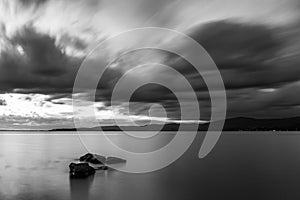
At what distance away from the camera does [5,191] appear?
40469 mm

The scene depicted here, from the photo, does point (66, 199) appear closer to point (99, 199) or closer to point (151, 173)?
point (99, 199)

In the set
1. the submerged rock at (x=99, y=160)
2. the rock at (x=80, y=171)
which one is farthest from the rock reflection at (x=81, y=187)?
the submerged rock at (x=99, y=160)

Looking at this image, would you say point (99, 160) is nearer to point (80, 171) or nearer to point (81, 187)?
point (80, 171)

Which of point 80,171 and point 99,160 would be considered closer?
point 80,171

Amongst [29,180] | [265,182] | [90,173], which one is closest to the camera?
[265,182]

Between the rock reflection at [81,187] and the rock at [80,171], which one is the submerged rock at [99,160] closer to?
the rock at [80,171]

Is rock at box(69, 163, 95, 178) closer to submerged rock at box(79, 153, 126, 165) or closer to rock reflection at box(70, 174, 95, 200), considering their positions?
rock reflection at box(70, 174, 95, 200)

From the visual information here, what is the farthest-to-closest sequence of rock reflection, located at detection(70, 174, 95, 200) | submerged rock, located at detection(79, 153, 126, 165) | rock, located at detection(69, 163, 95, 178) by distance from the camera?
submerged rock, located at detection(79, 153, 126, 165) < rock, located at detection(69, 163, 95, 178) < rock reflection, located at detection(70, 174, 95, 200)

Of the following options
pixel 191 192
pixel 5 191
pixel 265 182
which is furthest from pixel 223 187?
pixel 5 191

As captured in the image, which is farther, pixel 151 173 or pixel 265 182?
pixel 151 173

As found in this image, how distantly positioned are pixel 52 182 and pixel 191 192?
25832 millimetres

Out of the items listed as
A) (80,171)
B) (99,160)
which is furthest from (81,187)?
(99,160)

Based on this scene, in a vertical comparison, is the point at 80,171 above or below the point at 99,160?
below

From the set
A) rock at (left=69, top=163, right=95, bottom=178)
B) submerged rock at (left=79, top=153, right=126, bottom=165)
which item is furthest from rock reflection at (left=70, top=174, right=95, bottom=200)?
submerged rock at (left=79, top=153, right=126, bottom=165)
